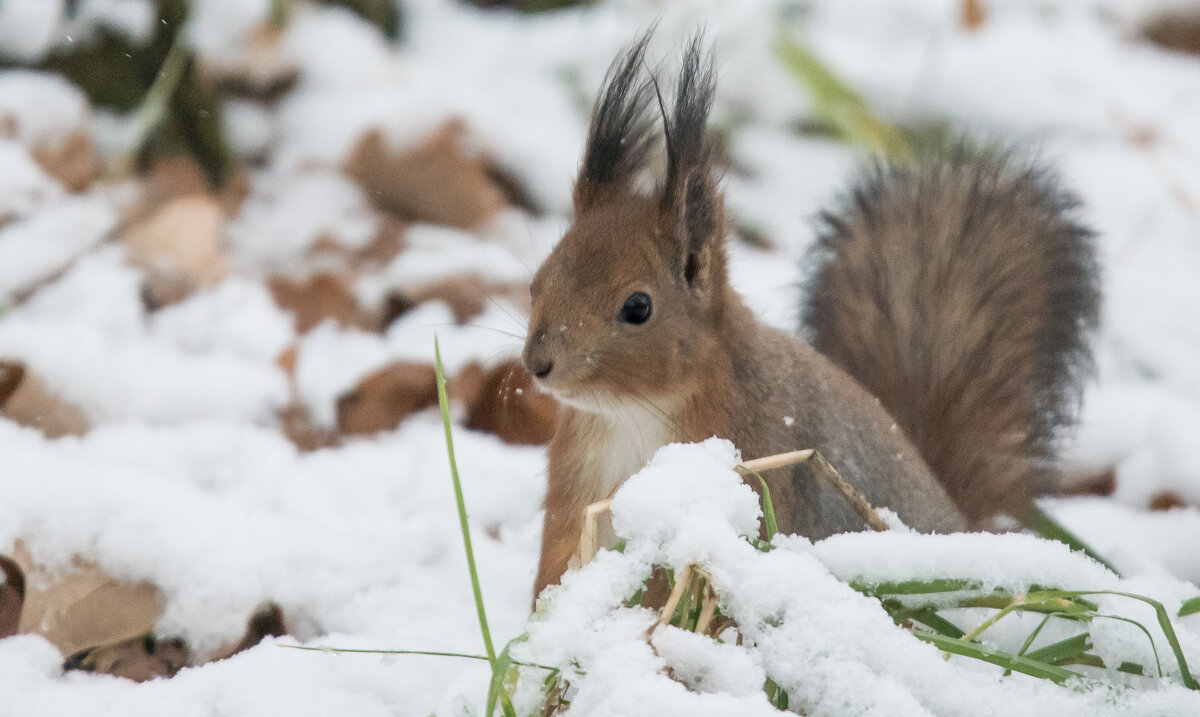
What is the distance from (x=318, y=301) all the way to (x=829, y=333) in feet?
2.77

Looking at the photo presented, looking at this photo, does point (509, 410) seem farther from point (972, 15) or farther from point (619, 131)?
point (972, 15)

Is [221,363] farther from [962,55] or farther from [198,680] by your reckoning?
[962,55]

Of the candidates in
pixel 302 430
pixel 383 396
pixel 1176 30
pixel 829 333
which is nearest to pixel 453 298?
pixel 383 396

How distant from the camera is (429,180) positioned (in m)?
2.21

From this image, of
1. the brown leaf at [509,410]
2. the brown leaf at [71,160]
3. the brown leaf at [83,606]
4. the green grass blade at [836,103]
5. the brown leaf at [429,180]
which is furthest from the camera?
the green grass blade at [836,103]

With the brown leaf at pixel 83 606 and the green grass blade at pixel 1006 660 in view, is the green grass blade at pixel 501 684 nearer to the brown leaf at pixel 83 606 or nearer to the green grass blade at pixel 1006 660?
the green grass blade at pixel 1006 660

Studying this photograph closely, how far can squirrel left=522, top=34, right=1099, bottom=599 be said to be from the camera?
119cm

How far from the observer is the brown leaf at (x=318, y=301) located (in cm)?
188

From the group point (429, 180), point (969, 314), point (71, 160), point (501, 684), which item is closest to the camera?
point (501, 684)

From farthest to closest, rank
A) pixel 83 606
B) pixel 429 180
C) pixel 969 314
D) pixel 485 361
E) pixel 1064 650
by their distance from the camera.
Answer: pixel 429 180
pixel 485 361
pixel 969 314
pixel 83 606
pixel 1064 650

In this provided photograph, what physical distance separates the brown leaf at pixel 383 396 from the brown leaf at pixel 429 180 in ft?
2.06

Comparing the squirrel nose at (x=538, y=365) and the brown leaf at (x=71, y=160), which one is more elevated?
the squirrel nose at (x=538, y=365)

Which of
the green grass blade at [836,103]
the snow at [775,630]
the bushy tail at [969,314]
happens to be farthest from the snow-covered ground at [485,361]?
the green grass blade at [836,103]

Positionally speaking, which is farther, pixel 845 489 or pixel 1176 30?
pixel 1176 30
